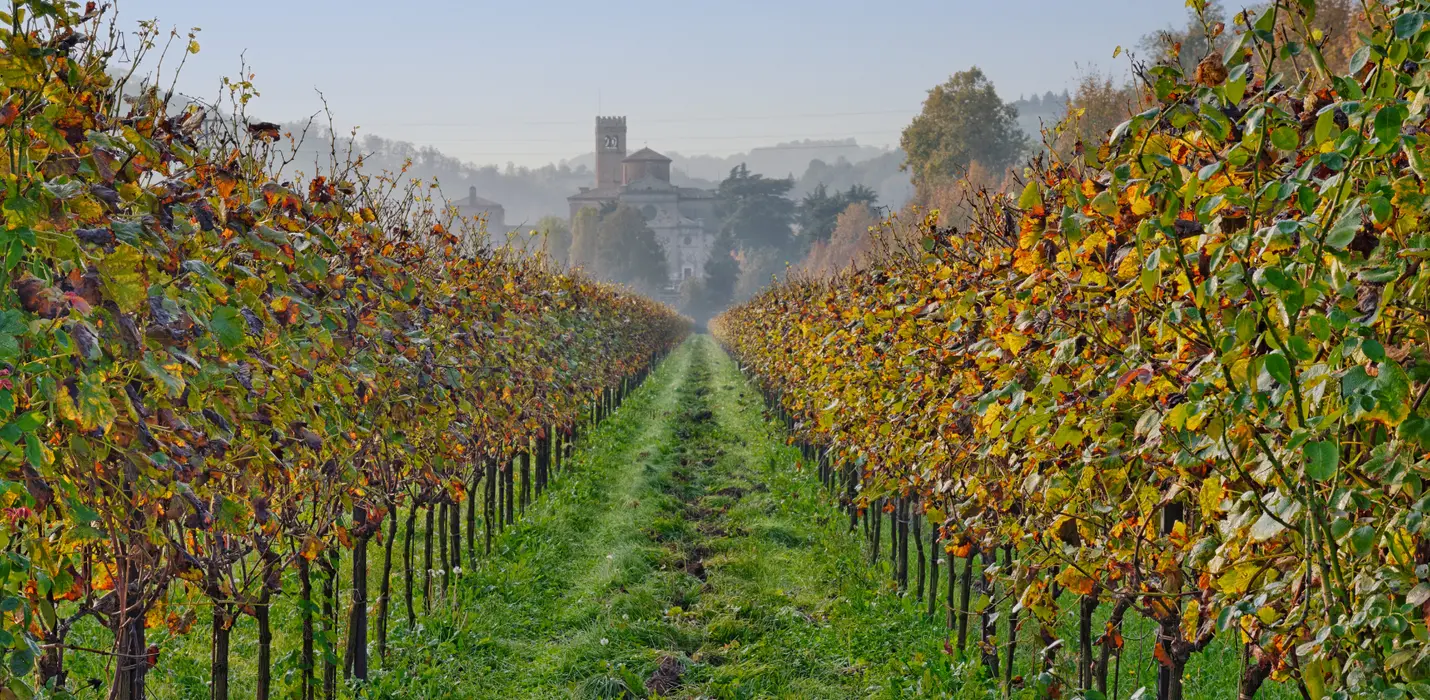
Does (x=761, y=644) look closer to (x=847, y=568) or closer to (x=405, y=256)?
(x=847, y=568)

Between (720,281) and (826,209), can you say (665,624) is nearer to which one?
(826,209)

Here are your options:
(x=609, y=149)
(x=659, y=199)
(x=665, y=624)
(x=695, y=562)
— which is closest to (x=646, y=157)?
(x=609, y=149)

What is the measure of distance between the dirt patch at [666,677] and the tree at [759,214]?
96.4 meters

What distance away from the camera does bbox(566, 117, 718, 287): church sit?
129375 millimetres

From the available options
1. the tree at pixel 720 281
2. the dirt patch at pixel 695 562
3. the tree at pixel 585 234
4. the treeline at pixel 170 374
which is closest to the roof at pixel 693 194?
the tree at pixel 585 234

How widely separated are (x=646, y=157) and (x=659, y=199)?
1149cm

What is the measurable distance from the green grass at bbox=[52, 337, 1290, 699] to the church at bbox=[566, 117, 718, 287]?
352 ft

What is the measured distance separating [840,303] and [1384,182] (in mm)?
8301

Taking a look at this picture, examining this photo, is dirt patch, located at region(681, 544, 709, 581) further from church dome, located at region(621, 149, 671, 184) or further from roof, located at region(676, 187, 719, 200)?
church dome, located at region(621, 149, 671, 184)

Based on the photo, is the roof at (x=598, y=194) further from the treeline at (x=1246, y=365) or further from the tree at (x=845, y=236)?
the treeline at (x=1246, y=365)

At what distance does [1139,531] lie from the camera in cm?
330

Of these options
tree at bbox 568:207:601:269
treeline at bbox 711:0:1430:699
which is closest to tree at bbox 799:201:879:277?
tree at bbox 568:207:601:269

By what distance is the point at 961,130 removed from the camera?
63062 mm

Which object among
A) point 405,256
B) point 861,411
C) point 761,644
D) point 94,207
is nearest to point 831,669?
point 761,644
